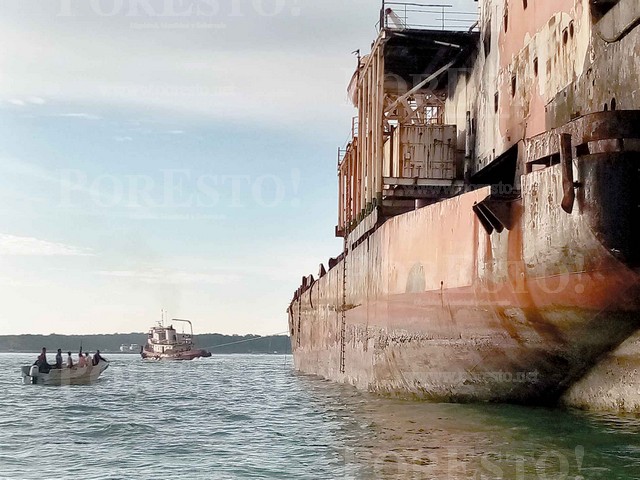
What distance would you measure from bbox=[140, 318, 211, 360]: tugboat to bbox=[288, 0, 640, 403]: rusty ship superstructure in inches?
2571

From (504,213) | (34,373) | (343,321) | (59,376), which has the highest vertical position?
(504,213)

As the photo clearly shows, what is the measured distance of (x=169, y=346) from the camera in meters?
85.9

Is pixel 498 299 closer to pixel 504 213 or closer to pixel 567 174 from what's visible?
pixel 504 213

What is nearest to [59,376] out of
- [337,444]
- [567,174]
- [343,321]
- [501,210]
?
[343,321]

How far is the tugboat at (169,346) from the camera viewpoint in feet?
281

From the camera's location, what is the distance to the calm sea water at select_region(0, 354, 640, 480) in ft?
29.6

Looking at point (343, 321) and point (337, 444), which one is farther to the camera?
point (343, 321)

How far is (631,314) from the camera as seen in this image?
1045 cm

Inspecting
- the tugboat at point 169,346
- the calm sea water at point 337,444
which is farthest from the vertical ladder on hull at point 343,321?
the tugboat at point 169,346

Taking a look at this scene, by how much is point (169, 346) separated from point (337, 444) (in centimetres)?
7704

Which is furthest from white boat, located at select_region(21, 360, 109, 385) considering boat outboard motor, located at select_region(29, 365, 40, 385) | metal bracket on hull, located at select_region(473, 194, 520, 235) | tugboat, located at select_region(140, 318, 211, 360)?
tugboat, located at select_region(140, 318, 211, 360)

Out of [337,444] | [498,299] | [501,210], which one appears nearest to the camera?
[337,444]

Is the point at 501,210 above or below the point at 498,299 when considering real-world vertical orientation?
above

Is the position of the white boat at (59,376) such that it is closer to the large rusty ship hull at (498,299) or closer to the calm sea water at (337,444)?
the calm sea water at (337,444)
